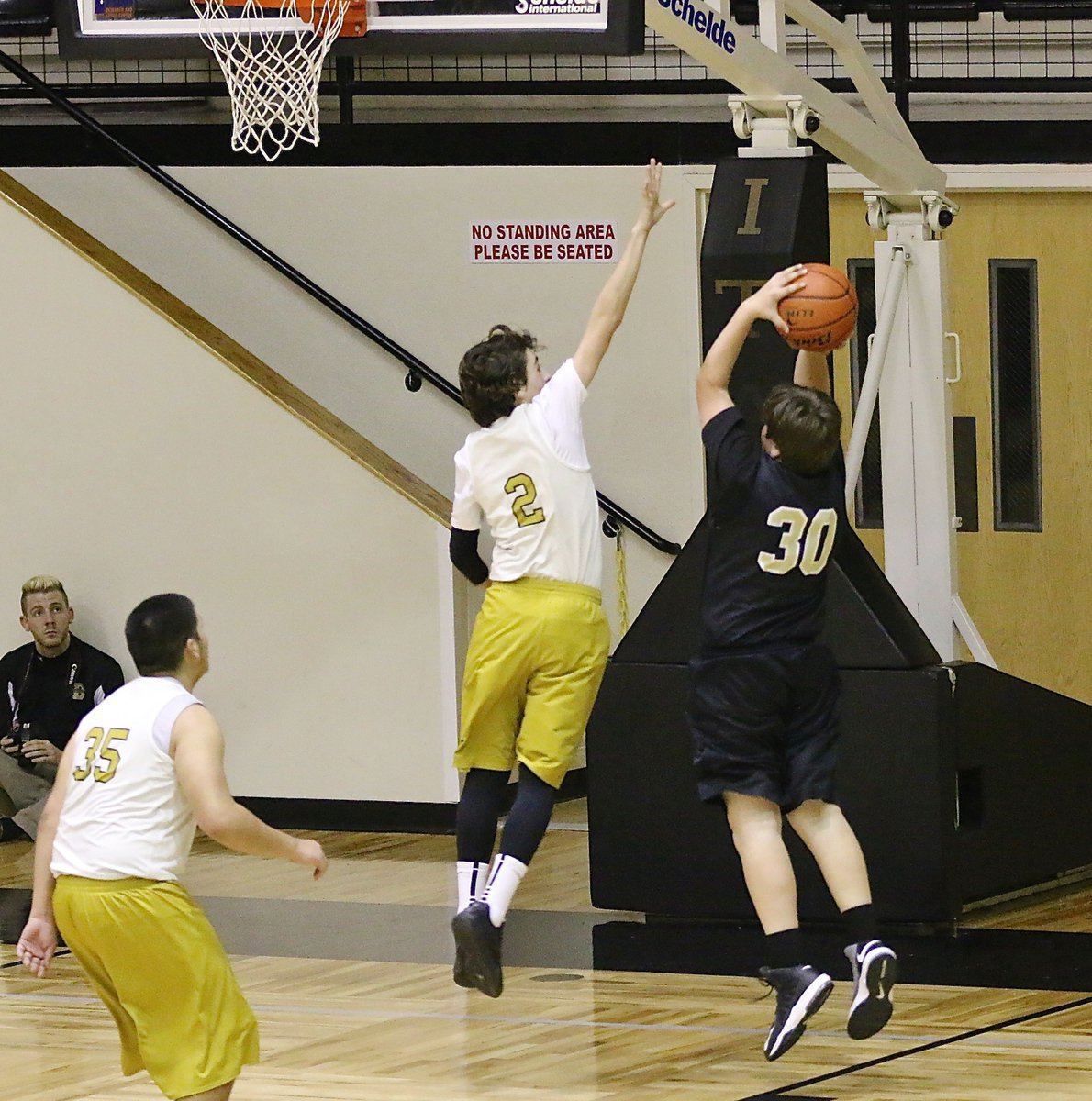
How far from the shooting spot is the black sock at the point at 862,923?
4875 mm

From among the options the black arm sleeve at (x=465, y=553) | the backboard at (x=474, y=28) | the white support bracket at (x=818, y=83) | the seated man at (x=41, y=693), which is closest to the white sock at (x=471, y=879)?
the black arm sleeve at (x=465, y=553)

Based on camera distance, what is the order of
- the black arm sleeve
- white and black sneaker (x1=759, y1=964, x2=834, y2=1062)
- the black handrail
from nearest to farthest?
white and black sneaker (x1=759, y1=964, x2=834, y2=1062)
the black arm sleeve
the black handrail

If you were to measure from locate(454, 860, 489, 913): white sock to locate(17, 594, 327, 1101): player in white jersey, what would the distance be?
146cm

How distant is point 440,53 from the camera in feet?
26.8

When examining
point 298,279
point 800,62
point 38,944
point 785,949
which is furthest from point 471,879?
point 800,62

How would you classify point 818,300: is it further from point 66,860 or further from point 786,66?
point 66,860

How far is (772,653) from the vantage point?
5.00 m

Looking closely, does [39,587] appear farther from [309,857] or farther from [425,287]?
[309,857]

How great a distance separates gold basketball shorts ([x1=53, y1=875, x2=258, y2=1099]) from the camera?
3.99 metres

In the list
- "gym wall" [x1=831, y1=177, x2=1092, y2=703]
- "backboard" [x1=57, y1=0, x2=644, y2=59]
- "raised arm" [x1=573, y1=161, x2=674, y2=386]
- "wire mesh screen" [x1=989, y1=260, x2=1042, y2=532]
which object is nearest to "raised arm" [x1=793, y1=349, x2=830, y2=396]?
"raised arm" [x1=573, y1=161, x2=674, y2=386]

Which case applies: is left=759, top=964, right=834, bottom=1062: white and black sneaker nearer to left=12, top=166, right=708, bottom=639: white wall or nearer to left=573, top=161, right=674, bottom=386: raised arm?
left=573, top=161, right=674, bottom=386: raised arm

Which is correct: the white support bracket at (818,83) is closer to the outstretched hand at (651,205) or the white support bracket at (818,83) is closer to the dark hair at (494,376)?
the outstretched hand at (651,205)

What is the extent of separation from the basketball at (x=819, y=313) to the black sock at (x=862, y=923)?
1.39 meters

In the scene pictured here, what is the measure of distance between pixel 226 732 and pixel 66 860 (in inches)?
182
